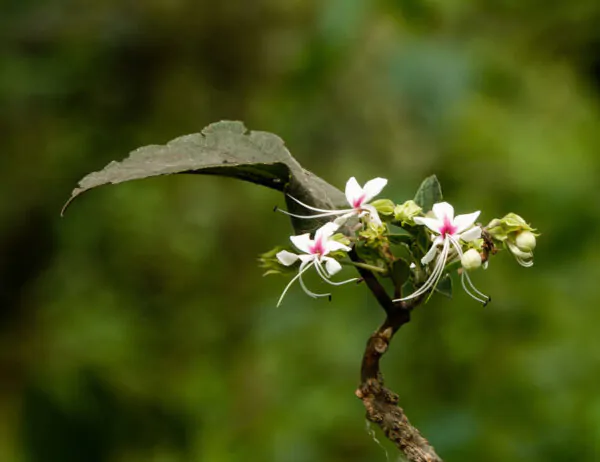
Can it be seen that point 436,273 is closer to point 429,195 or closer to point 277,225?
point 429,195

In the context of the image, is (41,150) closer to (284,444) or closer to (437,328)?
(284,444)

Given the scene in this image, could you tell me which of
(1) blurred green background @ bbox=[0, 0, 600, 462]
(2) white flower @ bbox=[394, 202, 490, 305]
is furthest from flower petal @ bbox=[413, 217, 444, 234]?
(1) blurred green background @ bbox=[0, 0, 600, 462]

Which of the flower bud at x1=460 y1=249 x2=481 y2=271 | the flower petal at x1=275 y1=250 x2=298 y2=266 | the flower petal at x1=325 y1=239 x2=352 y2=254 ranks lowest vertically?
the flower petal at x1=275 y1=250 x2=298 y2=266

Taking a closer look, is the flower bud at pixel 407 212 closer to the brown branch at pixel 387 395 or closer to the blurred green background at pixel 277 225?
the brown branch at pixel 387 395

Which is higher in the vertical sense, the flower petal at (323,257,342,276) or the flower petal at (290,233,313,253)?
the flower petal at (290,233,313,253)

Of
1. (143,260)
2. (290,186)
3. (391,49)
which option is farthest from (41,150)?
(290,186)

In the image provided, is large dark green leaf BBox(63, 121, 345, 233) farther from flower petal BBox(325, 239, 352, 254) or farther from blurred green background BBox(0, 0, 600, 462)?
blurred green background BBox(0, 0, 600, 462)

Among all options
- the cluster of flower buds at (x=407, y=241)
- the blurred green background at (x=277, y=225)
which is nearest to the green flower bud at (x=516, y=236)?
the cluster of flower buds at (x=407, y=241)

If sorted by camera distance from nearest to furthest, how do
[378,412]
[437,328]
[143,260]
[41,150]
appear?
[378,412] → [437,328] → [143,260] → [41,150]
